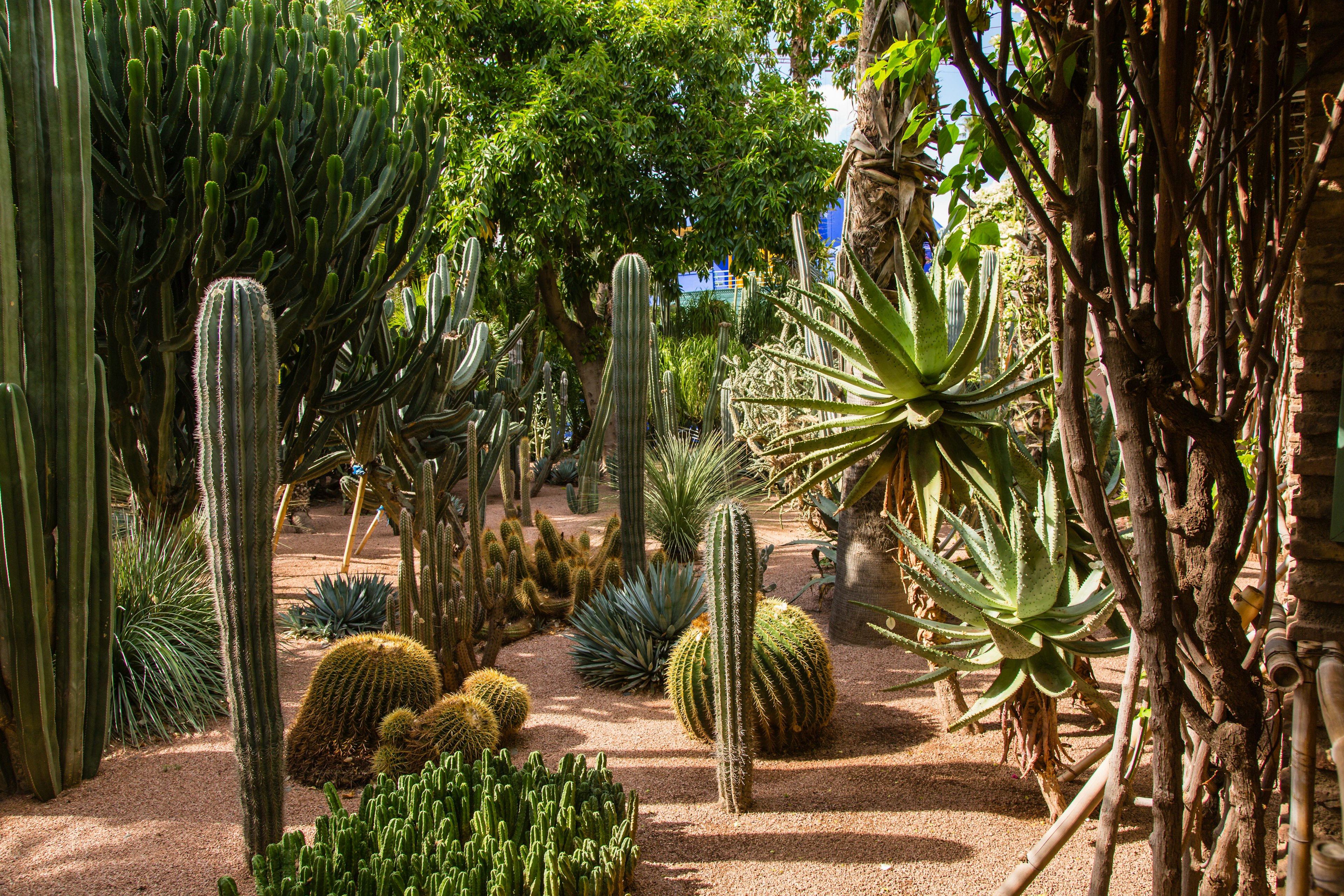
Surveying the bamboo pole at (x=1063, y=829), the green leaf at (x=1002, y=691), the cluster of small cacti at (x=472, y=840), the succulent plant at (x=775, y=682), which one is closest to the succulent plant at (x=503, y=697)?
the succulent plant at (x=775, y=682)

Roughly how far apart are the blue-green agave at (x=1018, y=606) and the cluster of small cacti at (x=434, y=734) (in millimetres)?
1806

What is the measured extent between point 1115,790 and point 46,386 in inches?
148

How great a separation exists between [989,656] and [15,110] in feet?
12.9

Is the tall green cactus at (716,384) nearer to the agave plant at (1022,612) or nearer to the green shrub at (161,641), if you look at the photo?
the green shrub at (161,641)

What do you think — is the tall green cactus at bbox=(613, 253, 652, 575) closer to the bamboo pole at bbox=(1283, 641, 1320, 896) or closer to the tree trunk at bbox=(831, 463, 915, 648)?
the tree trunk at bbox=(831, 463, 915, 648)

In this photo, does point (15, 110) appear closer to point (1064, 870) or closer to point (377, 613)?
point (377, 613)

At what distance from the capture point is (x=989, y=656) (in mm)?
2588

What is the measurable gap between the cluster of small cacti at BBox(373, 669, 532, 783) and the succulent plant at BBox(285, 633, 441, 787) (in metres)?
0.05

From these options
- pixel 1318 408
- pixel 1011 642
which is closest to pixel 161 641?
pixel 1011 642

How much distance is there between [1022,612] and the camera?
2475 millimetres

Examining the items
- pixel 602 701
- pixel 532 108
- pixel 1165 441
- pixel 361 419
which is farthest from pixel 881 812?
pixel 532 108

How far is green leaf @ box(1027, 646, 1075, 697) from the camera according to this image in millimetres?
2432

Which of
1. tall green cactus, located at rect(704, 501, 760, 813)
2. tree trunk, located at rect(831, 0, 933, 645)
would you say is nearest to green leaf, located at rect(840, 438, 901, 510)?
tall green cactus, located at rect(704, 501, 760, 813)

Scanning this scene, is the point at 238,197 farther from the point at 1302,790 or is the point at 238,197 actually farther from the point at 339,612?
the point at 1302,790
